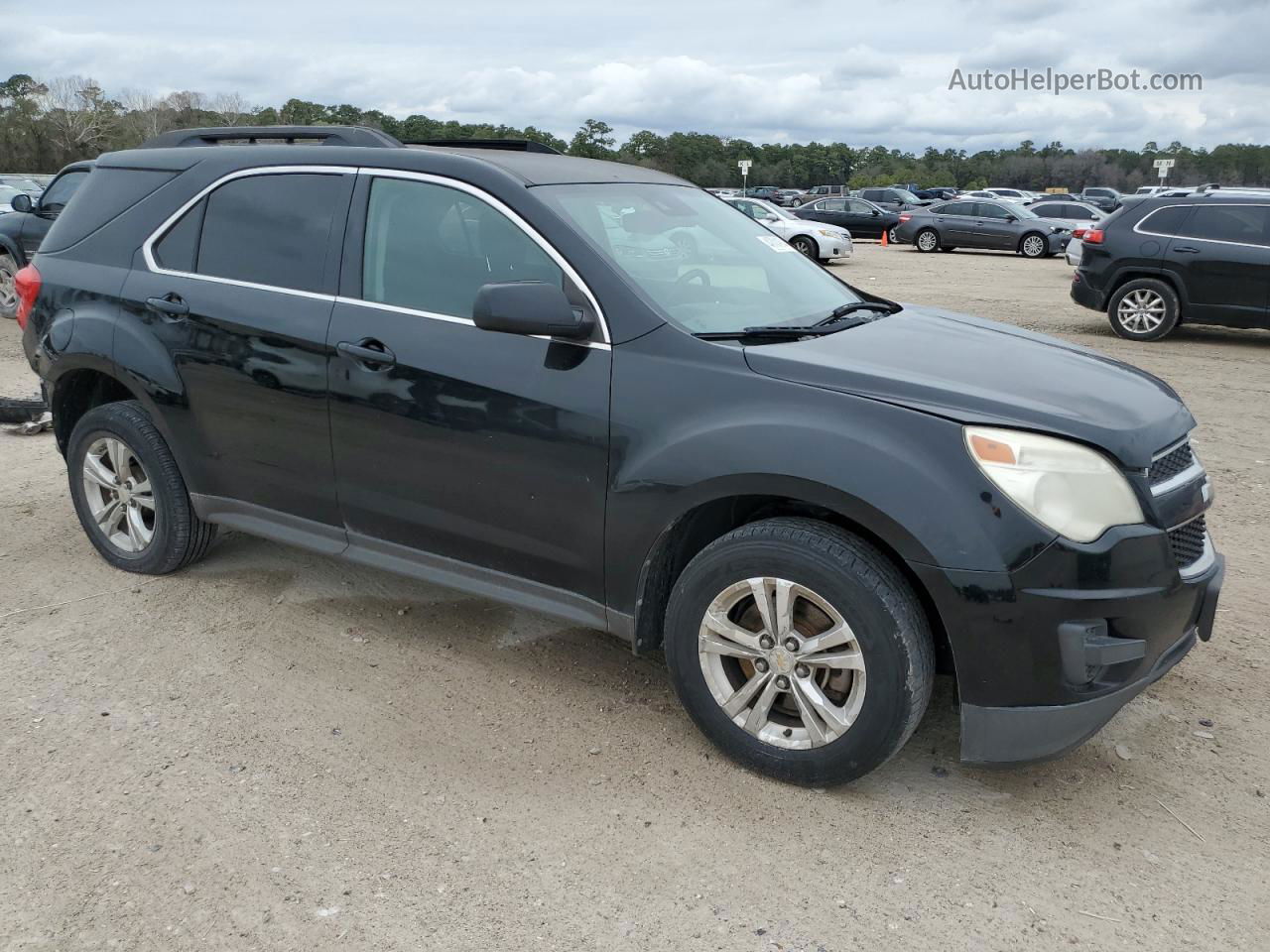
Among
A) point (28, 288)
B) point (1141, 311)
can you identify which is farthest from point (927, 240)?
point (28, 288)

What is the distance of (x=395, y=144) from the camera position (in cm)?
403

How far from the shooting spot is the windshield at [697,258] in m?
3.51

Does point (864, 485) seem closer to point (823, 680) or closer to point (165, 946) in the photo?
point (823, 680)

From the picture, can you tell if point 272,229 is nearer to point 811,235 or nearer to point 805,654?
point 805,654

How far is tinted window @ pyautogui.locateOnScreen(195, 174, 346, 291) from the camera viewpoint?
394cm

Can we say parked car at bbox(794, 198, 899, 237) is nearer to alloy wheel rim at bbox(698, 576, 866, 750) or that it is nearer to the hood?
the hood

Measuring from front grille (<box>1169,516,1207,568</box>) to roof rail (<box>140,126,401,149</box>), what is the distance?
2960mm

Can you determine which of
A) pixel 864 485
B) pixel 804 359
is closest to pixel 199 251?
pixel 804 359

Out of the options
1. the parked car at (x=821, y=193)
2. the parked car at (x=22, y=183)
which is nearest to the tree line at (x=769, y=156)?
the parked car at (x=821, y=193)

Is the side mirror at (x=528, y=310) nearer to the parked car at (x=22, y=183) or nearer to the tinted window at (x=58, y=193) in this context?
the tinted window at (x=58, y=193)

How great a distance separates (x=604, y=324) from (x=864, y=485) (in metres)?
0.99

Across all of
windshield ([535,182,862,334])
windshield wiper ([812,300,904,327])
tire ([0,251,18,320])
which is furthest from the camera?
tire ([0,251,18,320])

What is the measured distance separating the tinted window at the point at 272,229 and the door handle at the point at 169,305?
0.16 metres

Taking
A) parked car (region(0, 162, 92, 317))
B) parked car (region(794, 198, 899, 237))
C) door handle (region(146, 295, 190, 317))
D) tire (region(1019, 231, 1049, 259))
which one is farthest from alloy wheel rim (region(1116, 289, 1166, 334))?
parked car (region(794, 198, 899, 237))
